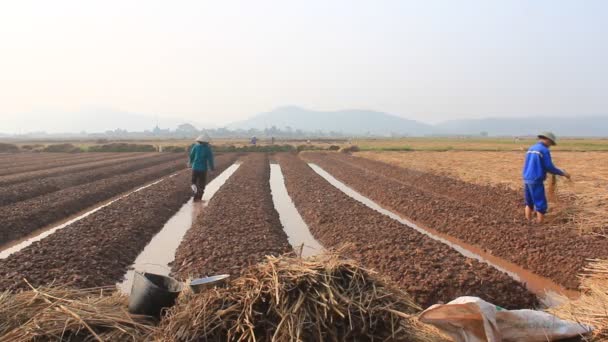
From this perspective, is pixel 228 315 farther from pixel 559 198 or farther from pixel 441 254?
pixel 559 198

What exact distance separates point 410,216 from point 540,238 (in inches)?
153

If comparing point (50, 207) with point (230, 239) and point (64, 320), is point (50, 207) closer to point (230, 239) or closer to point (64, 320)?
point (230, 239)

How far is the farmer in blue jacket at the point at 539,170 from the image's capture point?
8438 millimetres

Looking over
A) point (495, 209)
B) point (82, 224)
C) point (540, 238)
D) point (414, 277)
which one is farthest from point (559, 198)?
point (82, 224)

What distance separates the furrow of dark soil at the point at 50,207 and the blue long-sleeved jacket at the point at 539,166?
10.3m

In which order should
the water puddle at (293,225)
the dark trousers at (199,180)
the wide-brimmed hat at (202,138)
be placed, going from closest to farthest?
the water puddle at (293,225) < the wide-brimmed hat at (202,138) < the dark trousers at (199,180)

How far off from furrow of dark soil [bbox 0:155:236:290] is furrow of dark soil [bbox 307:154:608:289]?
6242 mm

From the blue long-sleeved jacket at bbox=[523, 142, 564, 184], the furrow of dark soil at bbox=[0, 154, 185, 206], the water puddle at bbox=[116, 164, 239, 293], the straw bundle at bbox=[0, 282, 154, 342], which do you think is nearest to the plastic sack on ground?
the straw bundle at bbox=[0, 282, 154, 342]

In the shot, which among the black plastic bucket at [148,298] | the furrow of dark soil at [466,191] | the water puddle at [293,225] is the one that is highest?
the black plastic bucket at [148,298]

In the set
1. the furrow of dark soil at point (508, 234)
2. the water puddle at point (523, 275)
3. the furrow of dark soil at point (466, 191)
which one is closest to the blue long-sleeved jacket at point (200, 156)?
the furrow of dark soil at point (508, 234)

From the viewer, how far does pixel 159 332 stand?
3.42 metres

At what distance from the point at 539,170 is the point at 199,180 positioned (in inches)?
359

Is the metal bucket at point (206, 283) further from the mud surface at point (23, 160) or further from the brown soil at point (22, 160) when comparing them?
the brown soil at point (22, 160)

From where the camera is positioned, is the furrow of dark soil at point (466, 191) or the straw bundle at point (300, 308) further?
the furrow of dark soil at point (466, 191)
